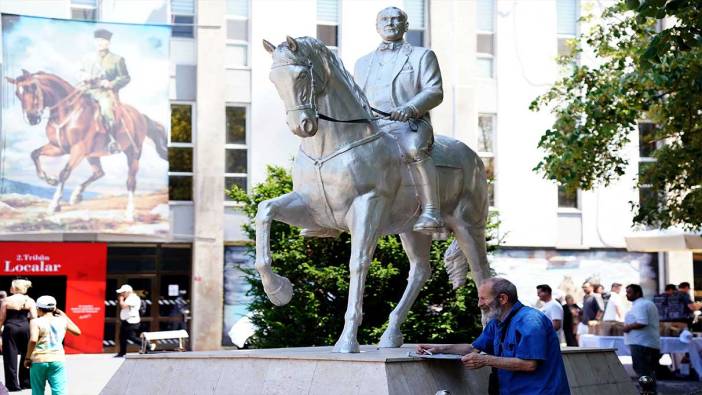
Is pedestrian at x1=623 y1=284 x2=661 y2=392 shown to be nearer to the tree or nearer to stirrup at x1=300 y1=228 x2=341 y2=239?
the tree

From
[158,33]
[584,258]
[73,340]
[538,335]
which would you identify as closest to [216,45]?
[158,33]

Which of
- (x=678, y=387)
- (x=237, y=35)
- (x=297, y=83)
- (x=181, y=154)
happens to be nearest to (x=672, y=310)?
(x=678, y=387)

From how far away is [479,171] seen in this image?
11.4 metres

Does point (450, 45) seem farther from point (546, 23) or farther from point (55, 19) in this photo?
point (55, 19)

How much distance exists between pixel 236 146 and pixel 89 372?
36.1 ft

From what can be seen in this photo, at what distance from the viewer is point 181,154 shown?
33031 millimetres

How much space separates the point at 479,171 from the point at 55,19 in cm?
2176

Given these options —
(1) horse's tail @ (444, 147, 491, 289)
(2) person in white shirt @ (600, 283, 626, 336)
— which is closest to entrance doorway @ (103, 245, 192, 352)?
(2) person in white shirt @ (600, 283, 626, 336)

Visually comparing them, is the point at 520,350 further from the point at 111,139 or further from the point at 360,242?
the point at 111,139

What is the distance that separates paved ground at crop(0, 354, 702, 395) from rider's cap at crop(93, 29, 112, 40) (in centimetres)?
860

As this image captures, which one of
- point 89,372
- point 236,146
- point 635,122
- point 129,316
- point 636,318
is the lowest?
point 89,372

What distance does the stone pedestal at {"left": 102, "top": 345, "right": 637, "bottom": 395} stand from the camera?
8461 millimetres

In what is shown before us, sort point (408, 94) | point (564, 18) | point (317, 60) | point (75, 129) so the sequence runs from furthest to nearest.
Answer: point (564, 18) < point (75, 129) < point (408, 94) < point (317, 60)

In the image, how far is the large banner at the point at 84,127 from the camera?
30266 mm
